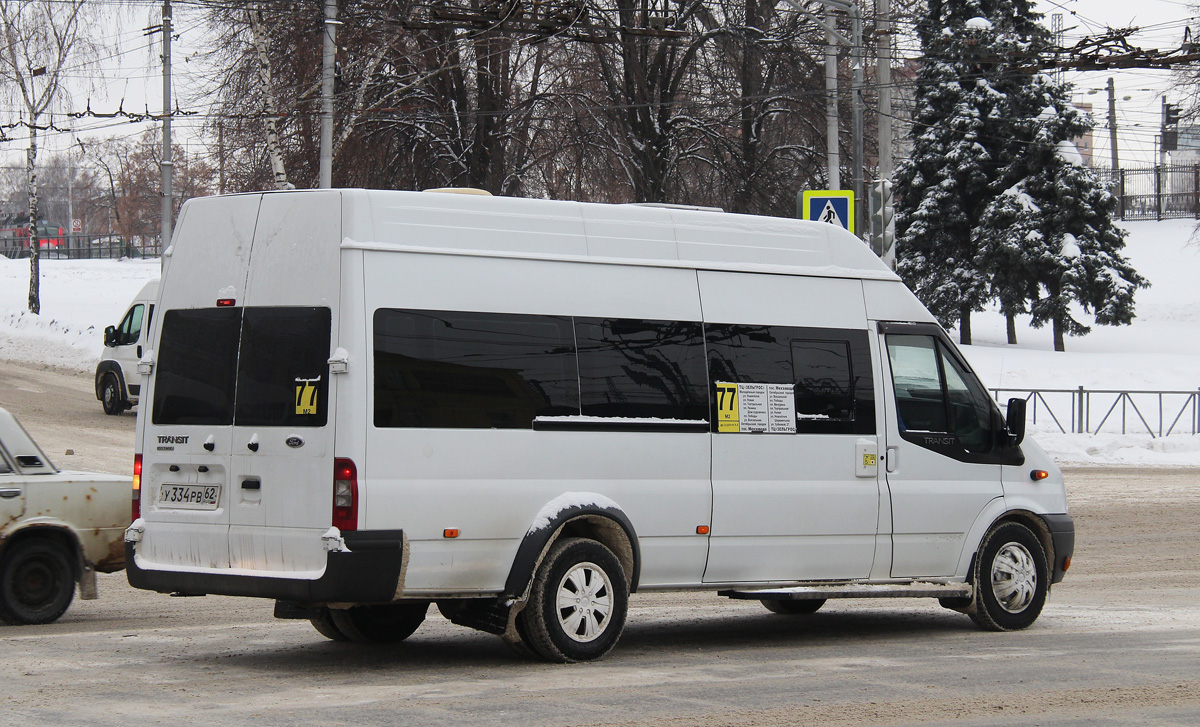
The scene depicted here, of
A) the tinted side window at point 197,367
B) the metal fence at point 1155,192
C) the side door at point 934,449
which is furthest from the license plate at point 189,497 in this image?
the metal fence at point 1155,192

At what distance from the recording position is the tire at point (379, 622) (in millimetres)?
8859

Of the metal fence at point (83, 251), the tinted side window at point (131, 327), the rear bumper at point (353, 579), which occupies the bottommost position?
the rear bumper at point (353, 579)

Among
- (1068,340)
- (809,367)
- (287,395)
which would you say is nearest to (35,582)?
(287,395)

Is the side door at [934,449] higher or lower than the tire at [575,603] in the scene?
higher

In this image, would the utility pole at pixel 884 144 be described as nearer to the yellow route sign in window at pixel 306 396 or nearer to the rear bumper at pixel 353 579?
the yellow route sign in window at pixel 306 396

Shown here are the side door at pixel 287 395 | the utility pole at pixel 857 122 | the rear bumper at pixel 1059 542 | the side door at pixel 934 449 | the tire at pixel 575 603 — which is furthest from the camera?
the utility pole at pixel 857 122

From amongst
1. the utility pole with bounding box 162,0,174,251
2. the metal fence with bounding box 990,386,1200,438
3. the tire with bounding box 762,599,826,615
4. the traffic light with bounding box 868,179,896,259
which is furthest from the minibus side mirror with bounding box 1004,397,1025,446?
the utility pole with bounding box 162,0,174,251

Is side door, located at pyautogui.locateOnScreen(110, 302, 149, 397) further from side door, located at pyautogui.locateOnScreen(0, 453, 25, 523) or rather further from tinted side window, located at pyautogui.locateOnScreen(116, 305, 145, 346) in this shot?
side door, located at pyautogui.locateOnScreen(0, 453, 25, 523)

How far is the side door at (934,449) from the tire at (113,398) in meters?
20.2

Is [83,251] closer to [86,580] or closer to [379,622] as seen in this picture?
[86,580]

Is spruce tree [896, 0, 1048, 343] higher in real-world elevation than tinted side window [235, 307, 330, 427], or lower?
higher

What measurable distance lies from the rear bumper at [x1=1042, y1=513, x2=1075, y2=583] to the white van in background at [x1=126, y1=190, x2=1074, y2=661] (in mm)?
810

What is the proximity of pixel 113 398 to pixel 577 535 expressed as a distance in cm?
2051

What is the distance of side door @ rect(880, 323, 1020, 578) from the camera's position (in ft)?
30.9
